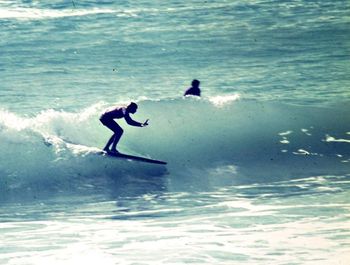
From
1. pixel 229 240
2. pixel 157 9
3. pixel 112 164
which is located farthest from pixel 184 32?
pixel 229 240

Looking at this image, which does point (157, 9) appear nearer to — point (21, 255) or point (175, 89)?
point (175, 89)

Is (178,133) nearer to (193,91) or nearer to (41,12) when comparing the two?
(193,91)

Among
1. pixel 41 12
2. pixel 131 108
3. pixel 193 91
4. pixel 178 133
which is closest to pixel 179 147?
pixel 178 133

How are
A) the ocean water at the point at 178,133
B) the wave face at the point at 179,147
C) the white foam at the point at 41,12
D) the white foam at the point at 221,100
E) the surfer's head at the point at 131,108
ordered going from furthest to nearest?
1. the white foam at the point at 41,12
2. the white foam at the point at 221,100
3. the wave face at the point at 179,147
4. the surfer's head at the point at 131,108
5. the ocean water at the point at 178,133

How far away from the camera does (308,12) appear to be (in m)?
25.5

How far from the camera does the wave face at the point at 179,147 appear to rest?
14531 millimetres

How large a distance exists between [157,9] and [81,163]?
1138cm

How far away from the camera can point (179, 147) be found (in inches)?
676

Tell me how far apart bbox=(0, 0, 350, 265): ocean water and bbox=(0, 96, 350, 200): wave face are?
35mm

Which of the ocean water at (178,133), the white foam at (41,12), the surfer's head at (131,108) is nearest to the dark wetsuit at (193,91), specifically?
the ocean water at (178,133)

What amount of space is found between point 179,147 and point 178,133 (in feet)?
1.78

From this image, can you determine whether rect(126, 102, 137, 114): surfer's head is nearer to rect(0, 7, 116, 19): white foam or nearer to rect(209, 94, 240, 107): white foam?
rect(209, 94, 240, 107): white foam

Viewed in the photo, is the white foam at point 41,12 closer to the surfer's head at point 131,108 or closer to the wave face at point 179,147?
the wave face at point 179,147

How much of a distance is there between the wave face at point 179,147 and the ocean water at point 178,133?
35mm
